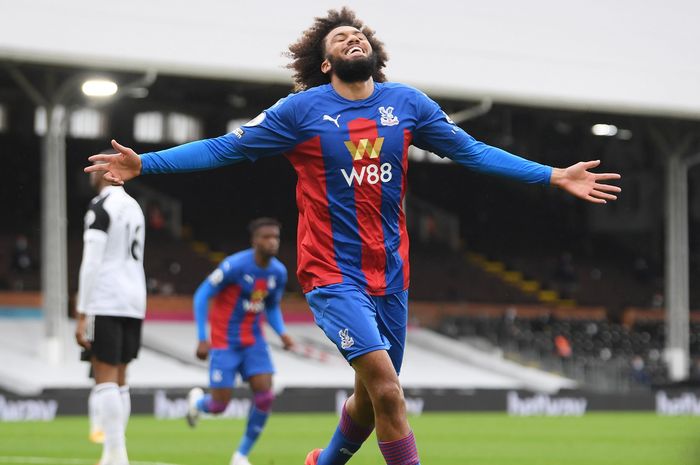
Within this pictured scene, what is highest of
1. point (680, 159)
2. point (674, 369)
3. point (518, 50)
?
point (518, 50)

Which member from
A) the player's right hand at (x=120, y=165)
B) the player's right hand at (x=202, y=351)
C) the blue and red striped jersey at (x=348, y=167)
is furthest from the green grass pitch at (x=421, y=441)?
the player's right hand at (x=120, y=165)

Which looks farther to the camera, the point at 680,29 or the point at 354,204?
the point at 680,29

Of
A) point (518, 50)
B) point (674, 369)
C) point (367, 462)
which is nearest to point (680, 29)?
point (518, 50)

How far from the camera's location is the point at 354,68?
6.89 m

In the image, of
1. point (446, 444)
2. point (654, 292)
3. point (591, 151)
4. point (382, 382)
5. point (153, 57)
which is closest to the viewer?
point (382, 382)

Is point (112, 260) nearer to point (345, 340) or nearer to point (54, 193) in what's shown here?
point (345, 340)

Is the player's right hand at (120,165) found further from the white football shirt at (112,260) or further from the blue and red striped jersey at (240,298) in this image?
the blue and red striped jersey at (240,298)

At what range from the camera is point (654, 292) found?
40.6 m

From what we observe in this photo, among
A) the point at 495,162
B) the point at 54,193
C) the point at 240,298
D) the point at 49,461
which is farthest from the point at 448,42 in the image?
the point at 495,162

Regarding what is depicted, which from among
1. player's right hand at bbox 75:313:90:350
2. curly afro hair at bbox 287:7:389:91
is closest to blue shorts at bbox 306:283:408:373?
curly afro hair at bbox 287:7:389:91

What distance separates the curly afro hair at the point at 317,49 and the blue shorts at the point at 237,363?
17.9 ft

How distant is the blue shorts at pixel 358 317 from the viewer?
674cm

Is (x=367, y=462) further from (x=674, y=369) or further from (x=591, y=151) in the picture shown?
(x=591, y=151)

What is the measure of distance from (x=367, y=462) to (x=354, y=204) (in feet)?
19.0
